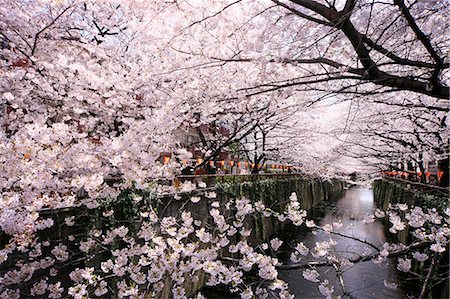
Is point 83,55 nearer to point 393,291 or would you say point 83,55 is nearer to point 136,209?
point 136,209

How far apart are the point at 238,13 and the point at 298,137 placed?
12.9 metres

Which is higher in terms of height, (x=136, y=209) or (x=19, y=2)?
(x=19, y=2)

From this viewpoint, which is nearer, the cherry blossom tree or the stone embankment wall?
the cherry blossom tree

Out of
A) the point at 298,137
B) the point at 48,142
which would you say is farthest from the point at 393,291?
the point at 48,142

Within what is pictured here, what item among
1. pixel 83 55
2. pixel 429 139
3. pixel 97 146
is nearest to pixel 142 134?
pixel 97 146

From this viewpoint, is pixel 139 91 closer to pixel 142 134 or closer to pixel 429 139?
pixel 142 134

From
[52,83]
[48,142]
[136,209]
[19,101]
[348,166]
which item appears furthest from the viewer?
[348,166]

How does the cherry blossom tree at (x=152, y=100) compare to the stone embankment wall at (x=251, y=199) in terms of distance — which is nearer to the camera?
the cherry blossom tree at (x=152, y=100)

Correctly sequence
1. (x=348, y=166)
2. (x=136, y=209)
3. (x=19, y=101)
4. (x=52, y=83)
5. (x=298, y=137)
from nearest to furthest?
(x=136, y=209)
(x=19, y=101)
(x=52, y=83)
(x=298, y=137)
(x=348, y=166)

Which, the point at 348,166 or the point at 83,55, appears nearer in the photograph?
the point at 83,55

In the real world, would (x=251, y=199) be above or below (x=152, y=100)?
below

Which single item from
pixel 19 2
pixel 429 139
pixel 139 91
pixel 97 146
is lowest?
pixel 97 146

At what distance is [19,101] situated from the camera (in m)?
8.64

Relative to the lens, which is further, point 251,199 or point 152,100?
point 251,199
